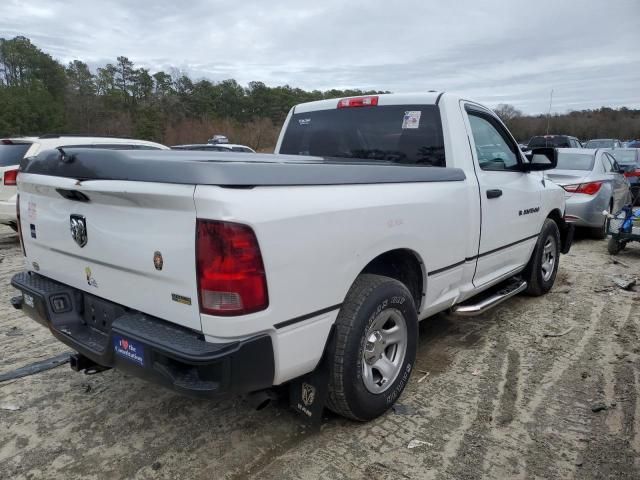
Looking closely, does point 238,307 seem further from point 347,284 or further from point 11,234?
point 11,234

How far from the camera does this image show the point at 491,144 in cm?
417

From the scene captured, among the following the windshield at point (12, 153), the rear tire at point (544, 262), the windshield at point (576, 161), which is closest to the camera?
the rear tire at point (544, 262)

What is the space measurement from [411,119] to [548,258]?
2750 mm

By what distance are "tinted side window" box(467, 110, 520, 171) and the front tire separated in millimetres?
1581

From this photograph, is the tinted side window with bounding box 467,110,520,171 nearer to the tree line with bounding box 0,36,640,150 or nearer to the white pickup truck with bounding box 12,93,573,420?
the white pickup truck with bounding box 12,93,573,420

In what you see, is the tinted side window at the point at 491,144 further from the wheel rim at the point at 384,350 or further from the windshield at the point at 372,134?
the wheel rim at the point at 384,350

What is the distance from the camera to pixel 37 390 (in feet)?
10.8

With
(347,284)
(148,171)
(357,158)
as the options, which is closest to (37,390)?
(148,171)

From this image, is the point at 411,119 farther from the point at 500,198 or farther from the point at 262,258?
the point at 262,258

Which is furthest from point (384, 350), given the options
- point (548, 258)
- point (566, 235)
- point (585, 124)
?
point (585, 124)

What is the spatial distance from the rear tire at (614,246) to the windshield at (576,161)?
187 cm

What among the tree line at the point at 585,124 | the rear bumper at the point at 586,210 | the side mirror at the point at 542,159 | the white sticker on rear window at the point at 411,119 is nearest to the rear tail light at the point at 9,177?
the white sticker on rear window at the point at 411,119

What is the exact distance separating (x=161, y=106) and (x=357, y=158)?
60158mm

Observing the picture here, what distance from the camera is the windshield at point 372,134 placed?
3.69 meters
